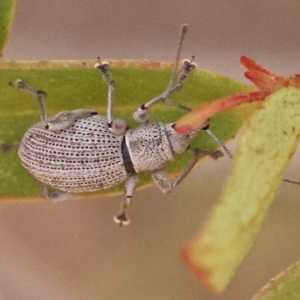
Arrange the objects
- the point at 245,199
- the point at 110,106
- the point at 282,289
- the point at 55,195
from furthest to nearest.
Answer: the point at 55,195 → the point at 110,106 → the point at 282,289 → the point at 245,199

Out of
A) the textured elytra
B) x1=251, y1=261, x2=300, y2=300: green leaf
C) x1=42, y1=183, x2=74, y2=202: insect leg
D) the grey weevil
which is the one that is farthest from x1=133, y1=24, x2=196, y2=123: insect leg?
x1=251, y1=261, x2=300, y2=300: green leaf

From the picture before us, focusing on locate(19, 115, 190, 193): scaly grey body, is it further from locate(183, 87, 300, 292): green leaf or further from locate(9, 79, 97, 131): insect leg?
locate(183, 87, 300, 292): green leaf

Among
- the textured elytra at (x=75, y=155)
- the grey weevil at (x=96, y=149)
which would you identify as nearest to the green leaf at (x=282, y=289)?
the grey weevil at (x=96, y=149)

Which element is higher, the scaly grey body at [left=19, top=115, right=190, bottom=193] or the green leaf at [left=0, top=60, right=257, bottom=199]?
the green leaf at [left=0, top=60, right=257, bottom=199]

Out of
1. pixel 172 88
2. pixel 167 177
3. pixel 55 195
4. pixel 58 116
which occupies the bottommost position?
pixel 55 195

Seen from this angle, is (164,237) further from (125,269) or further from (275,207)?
(275,207)

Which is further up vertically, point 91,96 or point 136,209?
point 91,96

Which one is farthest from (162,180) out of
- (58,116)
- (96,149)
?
(58,116)

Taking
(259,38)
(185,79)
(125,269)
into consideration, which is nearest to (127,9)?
(259,38)

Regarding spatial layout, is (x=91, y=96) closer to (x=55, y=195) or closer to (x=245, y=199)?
(x=55, y=195)
